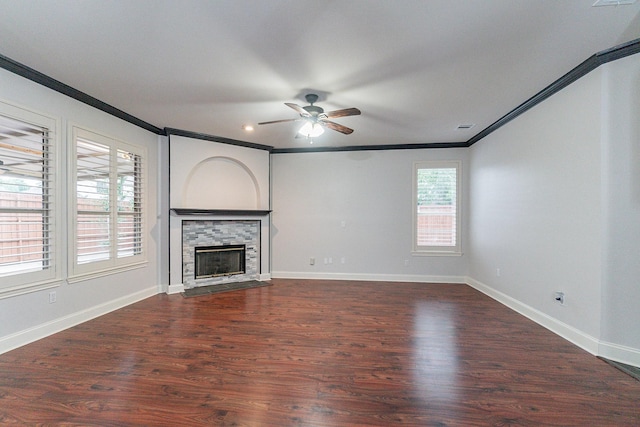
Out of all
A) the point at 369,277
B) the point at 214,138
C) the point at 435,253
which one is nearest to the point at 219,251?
the point at 214,138

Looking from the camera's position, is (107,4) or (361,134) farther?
(361,134)

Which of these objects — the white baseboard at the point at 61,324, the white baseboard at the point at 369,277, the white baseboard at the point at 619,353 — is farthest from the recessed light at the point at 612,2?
the white baseboard at the point at 61,324

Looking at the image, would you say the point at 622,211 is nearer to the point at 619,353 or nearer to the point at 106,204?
the point at 619,353

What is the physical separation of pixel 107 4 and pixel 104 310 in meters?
3.56

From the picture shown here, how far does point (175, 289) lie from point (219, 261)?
2.80 feet

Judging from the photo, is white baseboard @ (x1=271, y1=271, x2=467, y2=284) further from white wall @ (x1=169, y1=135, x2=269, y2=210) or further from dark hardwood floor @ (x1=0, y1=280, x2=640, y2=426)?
dark hardwood floor @ (x1=0, y1=280, x2=640, y2=426)

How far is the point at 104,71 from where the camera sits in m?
2.80

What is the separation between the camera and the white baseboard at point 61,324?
2691mm

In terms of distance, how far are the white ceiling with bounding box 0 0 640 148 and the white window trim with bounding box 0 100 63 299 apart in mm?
478

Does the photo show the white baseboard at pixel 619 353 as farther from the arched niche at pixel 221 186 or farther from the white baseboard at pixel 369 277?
the arched niche at pixel 221 186

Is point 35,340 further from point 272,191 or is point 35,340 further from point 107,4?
point 272,191

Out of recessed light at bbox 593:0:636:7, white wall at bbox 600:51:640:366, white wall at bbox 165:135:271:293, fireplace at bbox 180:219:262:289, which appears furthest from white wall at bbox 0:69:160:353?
white wall at bbox 600:51:640:366

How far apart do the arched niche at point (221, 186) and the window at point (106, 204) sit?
33.6 inches

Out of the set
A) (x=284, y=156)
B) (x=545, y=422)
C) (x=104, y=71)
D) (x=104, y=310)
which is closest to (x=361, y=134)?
(x=284, y=156)
